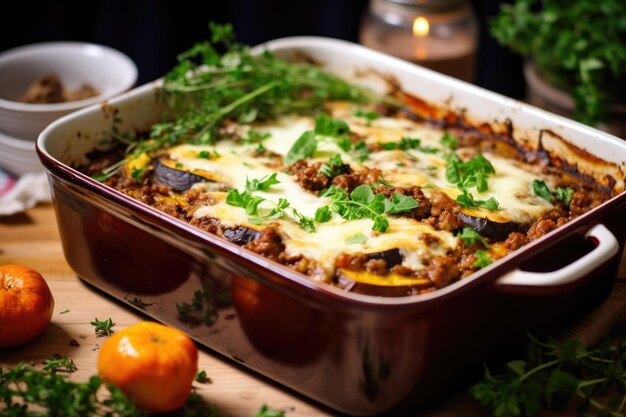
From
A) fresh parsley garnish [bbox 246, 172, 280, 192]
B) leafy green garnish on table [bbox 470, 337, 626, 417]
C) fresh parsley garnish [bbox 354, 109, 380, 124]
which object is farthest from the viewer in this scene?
fresh parsley garnish [bbox 354, 109, 380, 124]

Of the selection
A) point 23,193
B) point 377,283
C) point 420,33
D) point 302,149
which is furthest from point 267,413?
point 420,33

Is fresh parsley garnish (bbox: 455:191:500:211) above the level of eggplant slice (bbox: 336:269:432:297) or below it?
above

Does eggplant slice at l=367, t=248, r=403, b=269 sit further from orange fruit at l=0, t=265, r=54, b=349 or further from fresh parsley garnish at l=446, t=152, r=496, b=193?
orange fruit at l=0, t=265, r=54, b=349

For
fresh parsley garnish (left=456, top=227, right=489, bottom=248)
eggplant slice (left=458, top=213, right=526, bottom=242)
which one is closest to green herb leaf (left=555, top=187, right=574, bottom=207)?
eggplant slice (left=458, top=213, right=526, bottom=242)

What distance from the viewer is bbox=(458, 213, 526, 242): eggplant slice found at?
2645 millimetres

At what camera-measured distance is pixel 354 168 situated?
304cm

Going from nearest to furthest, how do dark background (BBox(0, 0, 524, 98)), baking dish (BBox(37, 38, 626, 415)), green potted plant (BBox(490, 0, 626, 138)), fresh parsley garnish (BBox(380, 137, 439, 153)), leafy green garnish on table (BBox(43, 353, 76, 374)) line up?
baking dish (BBox(37, 38, 626, 415))
leafy green garnish on table (BBox(43, 353, 76, 374))
fresh parsley garnish (BBox(380, 137, 439, 153))
green potted plant (BBox(490, 0, 626, 138))
dark background (BBox(0, 0, 524, 98))

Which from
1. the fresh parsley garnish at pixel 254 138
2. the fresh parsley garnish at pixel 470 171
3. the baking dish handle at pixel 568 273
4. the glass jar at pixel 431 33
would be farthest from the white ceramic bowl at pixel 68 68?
the baking dish handle at pixel 568 273

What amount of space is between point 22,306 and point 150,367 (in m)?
0.58

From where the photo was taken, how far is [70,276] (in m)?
3.04

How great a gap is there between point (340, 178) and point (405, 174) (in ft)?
0.71

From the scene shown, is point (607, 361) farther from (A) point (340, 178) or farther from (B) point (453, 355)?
(A) point (340, 178)

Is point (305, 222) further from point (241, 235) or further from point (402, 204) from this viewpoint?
point (402, 204)

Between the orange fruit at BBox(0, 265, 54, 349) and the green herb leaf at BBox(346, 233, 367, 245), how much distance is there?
921mm
